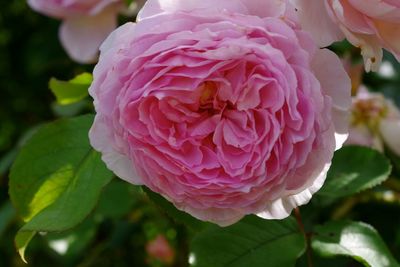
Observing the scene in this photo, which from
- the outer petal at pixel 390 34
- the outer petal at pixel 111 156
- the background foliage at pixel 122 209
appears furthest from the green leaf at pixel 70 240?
the outer petal at pixel 390 34

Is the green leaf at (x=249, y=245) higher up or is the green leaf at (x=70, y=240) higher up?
the green leaf at (x=249, y=245)

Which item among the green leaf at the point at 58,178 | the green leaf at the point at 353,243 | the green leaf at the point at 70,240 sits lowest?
the green leaf at the point at 70,240

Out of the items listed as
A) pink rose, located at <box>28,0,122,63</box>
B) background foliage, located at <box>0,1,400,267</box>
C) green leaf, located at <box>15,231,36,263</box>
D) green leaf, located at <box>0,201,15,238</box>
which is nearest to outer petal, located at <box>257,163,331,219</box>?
background foliage, located at <box>0,1,400,267</box>

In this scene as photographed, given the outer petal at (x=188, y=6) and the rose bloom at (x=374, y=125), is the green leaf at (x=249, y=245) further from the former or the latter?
the rose bloom at (x=374, y=125)

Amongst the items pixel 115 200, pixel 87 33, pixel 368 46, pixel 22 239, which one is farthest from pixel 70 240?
pixel 368 46

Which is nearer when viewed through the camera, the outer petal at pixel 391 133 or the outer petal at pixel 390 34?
the outer petal at pixel 390 34

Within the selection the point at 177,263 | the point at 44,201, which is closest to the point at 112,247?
the point at 177,263
